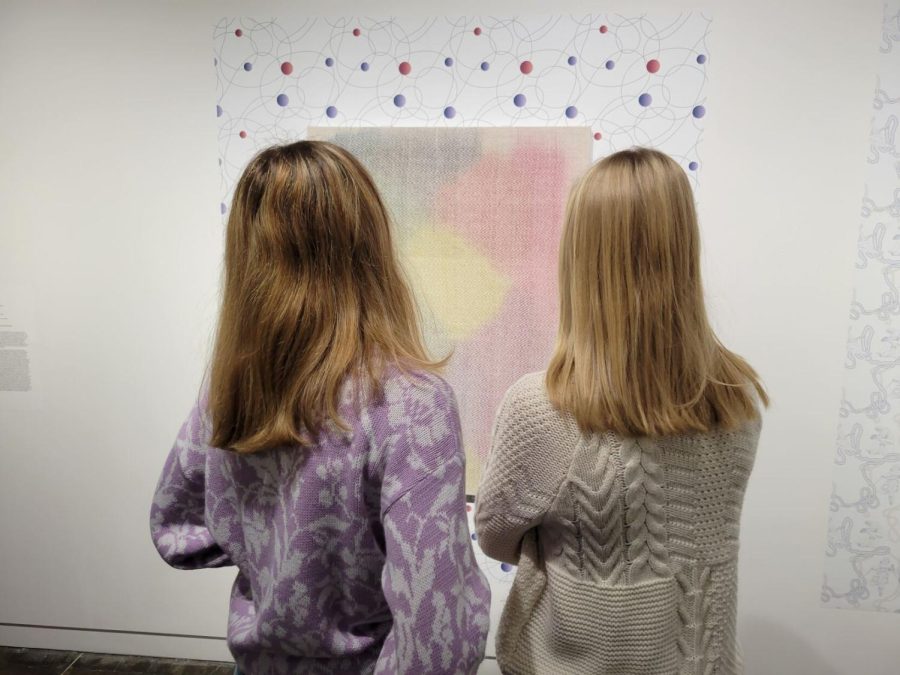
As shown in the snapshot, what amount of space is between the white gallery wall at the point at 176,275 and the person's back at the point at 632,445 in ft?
2.36

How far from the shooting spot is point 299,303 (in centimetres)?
76

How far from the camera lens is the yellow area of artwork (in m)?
1.57

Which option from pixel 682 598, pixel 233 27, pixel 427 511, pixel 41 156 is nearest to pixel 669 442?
pixel 682 598

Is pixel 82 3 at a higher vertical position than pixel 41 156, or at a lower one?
higher

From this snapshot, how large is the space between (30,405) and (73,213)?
639mm

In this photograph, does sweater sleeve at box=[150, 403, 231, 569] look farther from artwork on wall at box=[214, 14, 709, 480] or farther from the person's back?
artwork on wall at box=[214, 14, 709, 480]

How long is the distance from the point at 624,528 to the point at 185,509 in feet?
2.33

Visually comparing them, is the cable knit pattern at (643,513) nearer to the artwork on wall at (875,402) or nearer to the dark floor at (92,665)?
the artwork on wall at (875,402)

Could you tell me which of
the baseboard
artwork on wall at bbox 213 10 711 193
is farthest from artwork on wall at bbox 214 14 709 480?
the baseboard

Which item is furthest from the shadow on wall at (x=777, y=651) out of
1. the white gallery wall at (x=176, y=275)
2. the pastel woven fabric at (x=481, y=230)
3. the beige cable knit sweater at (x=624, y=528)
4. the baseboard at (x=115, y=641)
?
the baseboard at (x=115, y=641)

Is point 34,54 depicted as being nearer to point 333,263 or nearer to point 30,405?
point 30,405

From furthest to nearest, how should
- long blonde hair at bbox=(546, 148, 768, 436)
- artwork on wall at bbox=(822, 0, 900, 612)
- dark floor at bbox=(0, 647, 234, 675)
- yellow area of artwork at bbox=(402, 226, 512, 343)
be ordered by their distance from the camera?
dark floor at bbox=(0, 647, 234, 675) < yellow area of artwork at bbox=(402, 226, 512, 343) < artwork on wall at bbox=(822, 0, 900, 612) < long blonde hair at bbox=(546, 148, 768, 436)

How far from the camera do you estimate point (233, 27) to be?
1.60 meters

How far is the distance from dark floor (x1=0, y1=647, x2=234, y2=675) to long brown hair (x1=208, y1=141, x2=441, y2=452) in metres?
1.53
